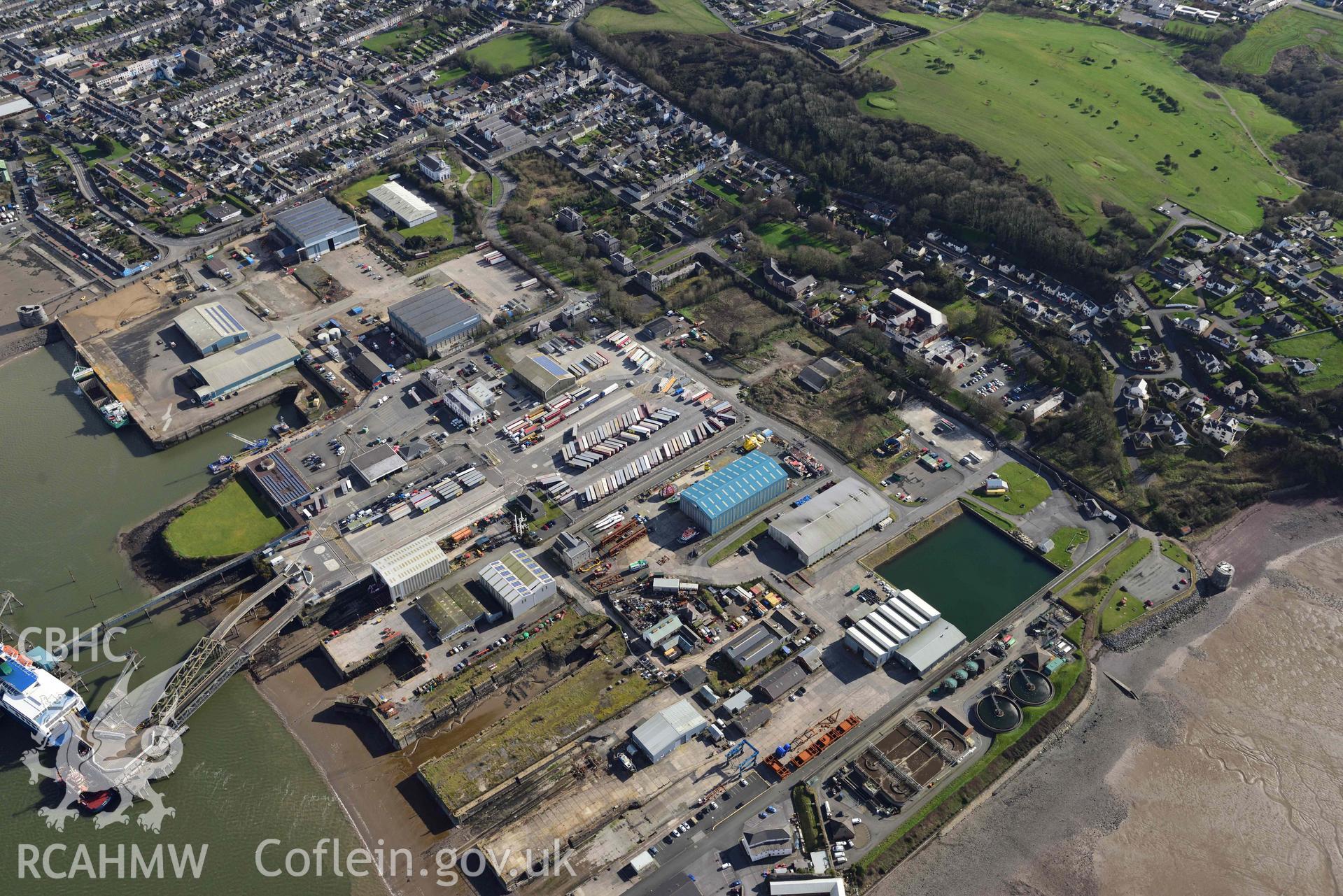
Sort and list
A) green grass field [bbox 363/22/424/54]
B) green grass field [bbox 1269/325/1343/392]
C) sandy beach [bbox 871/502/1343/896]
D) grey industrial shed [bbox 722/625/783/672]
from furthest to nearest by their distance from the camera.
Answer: green grass field [bbox 363/22/424/54] → green grass field [bbox 1269/325/1343/392] → grey industrial shed [bbox 722/625/783/672] → sandy beach [bbox 871/502/1343/896]

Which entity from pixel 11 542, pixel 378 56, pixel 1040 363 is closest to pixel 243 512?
pixel 11 542

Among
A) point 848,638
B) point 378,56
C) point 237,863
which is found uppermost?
point 378,56

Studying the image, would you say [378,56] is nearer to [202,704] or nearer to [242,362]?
[242,362]

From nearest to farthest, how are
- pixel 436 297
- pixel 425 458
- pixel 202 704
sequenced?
1. pixel 202 704
2. pixel 425 458
3. pixel 436 297

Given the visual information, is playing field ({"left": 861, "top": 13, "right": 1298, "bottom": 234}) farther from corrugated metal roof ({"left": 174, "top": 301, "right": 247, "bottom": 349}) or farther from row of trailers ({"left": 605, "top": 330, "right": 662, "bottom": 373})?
corrugated metal roof ({"left": 174, "top": 301, "right": 247, "bottom": 349})

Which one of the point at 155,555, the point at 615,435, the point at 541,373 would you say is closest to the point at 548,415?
the point at 541,373

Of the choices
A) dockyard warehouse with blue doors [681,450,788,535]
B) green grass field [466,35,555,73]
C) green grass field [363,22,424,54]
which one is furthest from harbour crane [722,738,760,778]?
green grass field [363,22,424,54]
